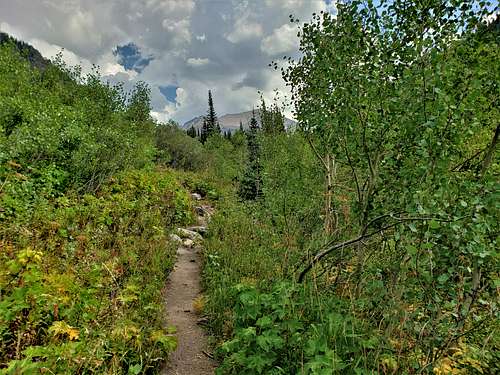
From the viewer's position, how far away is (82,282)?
4.54 metres

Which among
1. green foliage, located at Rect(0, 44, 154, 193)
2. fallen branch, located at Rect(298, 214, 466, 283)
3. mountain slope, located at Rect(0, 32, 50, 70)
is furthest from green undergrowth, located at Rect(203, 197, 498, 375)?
mountain slope, located at Rect(0, 32, 50, 70)

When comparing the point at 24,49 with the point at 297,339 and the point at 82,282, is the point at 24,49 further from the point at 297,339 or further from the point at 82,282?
the point at 297,339

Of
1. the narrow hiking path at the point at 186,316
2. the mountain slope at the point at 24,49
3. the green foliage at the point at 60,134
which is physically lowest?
the narrow hiking path at the point at 186,316

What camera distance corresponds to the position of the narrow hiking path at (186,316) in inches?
179

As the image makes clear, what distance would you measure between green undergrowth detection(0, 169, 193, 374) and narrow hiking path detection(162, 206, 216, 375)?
34 centimetres

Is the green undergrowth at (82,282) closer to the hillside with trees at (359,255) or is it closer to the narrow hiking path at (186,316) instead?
the hillside with trees at (359,255)

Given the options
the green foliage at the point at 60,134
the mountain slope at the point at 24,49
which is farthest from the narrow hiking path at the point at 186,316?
the mountain slope at the point at 24,49

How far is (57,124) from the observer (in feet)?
30.3

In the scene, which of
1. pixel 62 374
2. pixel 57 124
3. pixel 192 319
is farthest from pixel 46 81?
pixel 62 374

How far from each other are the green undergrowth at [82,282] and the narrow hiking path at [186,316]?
339 millimetres

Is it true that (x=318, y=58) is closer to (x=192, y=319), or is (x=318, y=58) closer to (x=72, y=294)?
(x=72, y=294)

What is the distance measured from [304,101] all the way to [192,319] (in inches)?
183

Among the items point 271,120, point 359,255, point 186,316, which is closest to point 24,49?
point 271,120

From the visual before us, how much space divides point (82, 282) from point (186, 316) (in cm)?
228
